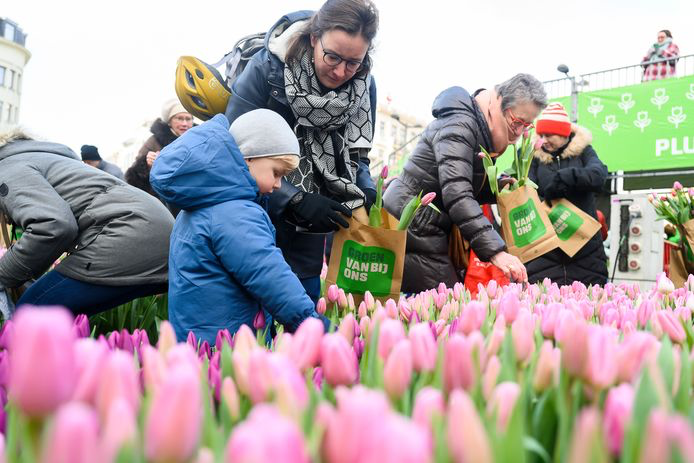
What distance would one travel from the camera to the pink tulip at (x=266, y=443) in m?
0.47

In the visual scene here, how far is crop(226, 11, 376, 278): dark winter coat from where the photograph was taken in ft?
9.08

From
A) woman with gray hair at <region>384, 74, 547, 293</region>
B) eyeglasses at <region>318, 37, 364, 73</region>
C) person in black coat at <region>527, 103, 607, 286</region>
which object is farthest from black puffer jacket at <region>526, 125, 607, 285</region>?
eyeglasses at <region>318, 37, 364, 73</region>

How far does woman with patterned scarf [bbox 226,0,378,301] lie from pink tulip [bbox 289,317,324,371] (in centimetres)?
161

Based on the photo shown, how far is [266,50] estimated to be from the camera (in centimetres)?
288

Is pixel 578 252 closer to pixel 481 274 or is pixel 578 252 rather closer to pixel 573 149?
pixel 573 149

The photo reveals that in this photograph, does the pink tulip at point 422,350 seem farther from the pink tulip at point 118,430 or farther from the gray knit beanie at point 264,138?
the gray knit beanie at point 264,138

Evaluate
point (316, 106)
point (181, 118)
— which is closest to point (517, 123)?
point (316, 106)

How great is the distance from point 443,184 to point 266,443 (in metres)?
2.78

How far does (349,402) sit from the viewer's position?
530 mm

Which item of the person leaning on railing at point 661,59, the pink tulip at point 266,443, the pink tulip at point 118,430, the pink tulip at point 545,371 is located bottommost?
the pink tulip at point 545,371

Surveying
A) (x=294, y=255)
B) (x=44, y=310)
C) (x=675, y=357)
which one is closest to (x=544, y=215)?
(x=294, y=255)

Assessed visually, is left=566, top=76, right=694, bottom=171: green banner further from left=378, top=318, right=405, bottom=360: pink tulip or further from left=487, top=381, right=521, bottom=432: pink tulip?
left=487, top=381, right=521, bottom=432: pink tulip

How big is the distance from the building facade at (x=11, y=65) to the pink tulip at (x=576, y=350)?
2741 inches

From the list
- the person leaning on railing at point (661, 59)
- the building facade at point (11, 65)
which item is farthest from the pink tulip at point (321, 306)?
the building facade at point (11, 65)
